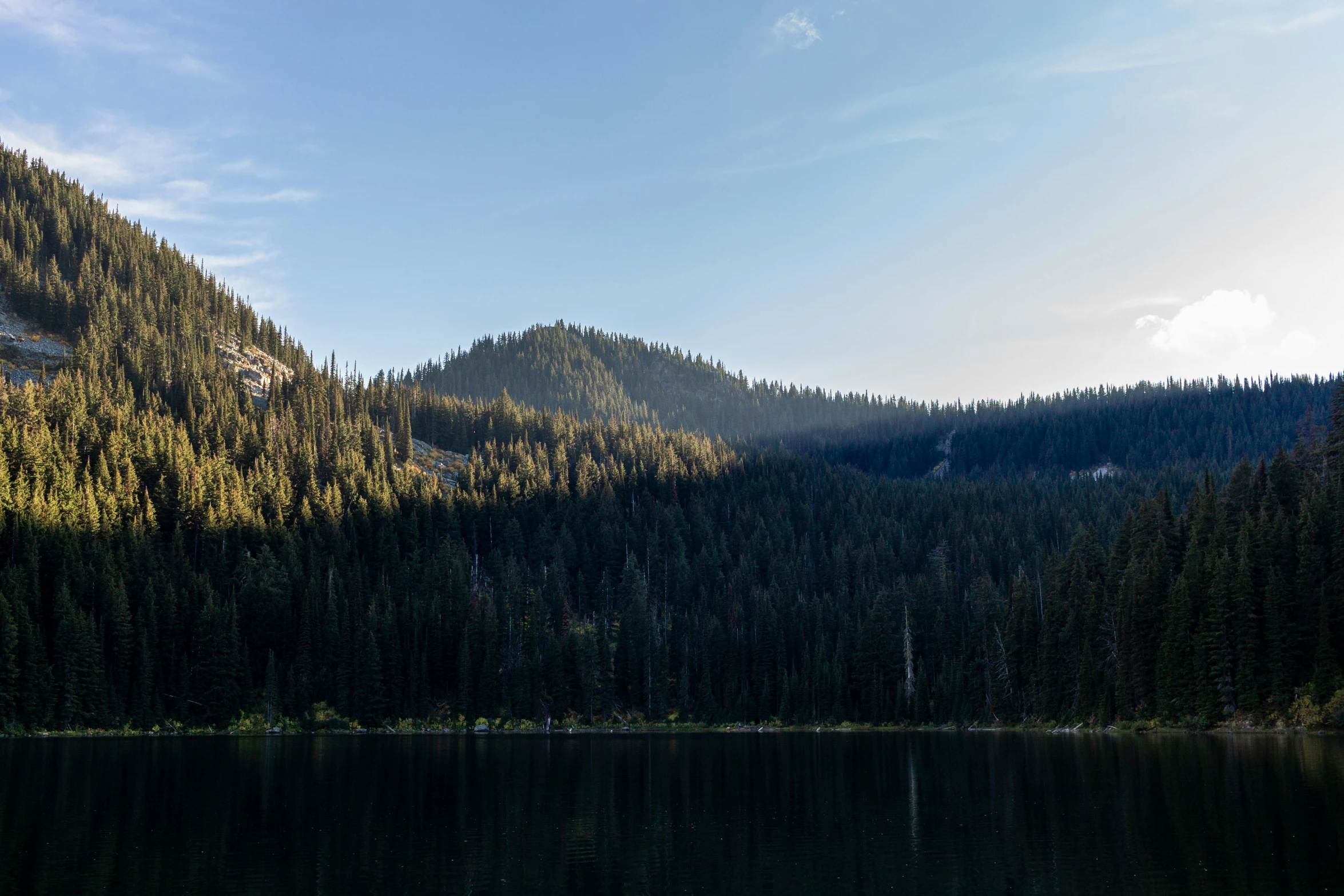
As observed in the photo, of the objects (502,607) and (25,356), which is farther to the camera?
(25,356)

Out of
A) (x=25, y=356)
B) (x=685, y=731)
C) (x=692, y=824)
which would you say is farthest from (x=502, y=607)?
(x=692, y=824)

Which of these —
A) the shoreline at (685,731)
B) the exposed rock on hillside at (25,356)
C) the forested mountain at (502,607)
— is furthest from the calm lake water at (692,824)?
the exposed rock on hillside at (25,356)

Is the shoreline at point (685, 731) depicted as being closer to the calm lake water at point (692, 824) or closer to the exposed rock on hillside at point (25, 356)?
the calm lake water at point (692, 824)

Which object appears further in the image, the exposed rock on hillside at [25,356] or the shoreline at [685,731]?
the exposed rock on hillside at [25,356]

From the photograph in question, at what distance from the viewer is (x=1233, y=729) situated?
8762cm

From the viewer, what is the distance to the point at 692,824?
4681 centimetres

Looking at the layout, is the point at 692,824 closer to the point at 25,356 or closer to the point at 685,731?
the point at 685,731

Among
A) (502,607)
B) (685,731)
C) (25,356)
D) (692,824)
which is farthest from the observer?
(25,356)

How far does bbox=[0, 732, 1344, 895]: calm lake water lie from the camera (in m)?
33.4

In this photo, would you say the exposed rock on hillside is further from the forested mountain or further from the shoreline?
the shoreline

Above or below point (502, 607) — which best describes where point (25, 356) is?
above

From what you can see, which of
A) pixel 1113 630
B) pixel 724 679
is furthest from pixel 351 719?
pixel 1113 630

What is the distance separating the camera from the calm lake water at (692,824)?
1315 inches

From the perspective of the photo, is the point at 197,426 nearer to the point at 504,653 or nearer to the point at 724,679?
the point at 504,653
